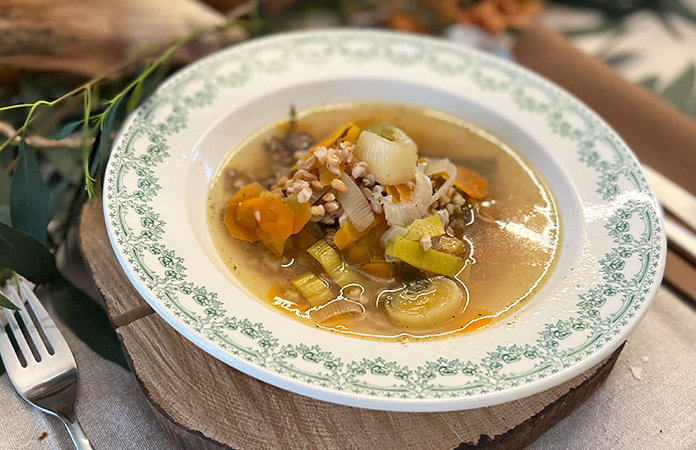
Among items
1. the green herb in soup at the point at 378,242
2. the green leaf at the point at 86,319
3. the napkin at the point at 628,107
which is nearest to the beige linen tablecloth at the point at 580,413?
the green leaf at the point at 86,319

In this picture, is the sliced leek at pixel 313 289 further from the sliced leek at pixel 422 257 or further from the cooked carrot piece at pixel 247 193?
the cooked carrot piece at pixel 247 193

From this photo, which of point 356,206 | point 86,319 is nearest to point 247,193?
point 356,206

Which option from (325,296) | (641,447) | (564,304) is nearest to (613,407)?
(641,447)

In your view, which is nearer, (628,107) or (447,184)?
(447,184)

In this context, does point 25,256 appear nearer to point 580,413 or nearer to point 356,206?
point 356,206

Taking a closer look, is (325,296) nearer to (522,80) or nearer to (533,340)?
(533,340)
